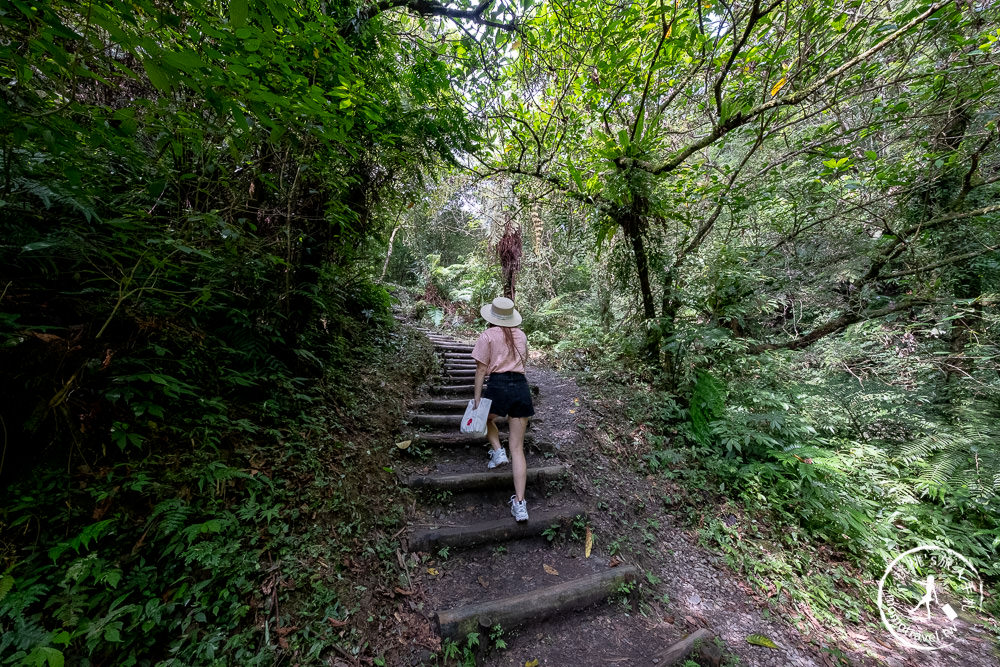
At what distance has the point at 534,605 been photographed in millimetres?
2564

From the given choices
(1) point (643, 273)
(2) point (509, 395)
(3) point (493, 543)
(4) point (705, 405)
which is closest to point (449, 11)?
(1) point (643, 273)

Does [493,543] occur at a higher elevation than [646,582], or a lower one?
higher

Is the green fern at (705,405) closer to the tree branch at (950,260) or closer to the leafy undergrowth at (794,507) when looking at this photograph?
the leafy undergrowth at (794,507)

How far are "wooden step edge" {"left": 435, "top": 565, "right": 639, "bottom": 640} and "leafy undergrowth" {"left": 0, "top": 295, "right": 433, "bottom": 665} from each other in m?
0.23

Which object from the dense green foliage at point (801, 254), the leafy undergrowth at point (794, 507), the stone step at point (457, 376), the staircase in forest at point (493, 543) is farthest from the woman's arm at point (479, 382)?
the dense green foliage at point (801, 254)

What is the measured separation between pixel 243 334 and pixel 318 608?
2320mm

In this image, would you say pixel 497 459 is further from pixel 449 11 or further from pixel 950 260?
pixel 950 260

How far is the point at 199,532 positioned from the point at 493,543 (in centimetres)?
222

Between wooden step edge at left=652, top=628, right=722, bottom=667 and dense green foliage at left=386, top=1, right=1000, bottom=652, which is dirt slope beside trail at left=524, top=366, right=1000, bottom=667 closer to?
wooden step edge at left=652, top=628, right=722, bottom=667

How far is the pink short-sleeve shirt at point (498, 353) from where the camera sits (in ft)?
11.9

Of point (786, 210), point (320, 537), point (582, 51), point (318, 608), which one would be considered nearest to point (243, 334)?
point (320, 537)

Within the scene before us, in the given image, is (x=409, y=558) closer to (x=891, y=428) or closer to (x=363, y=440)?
(x=363, y=440)

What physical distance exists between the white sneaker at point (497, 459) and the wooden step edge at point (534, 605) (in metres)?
1.30

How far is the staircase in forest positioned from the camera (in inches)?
101
